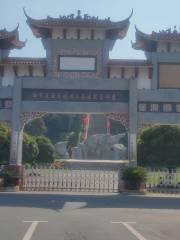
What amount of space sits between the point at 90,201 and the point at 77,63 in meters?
7.15

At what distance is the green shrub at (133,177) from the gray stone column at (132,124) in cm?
97

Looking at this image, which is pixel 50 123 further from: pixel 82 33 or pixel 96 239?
pixel 96 239

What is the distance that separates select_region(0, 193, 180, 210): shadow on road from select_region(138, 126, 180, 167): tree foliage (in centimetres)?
1416

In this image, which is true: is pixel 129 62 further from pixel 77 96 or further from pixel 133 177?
pixel 133 177

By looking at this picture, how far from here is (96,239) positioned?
8492 millimetres

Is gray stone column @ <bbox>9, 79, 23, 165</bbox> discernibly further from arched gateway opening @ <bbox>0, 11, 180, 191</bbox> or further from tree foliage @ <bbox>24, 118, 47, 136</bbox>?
tree foliage @ <bbox>24, 118, 47, 136</bbox>

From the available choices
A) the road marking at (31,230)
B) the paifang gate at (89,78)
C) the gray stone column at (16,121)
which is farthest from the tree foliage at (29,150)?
the road marking at (31,230)

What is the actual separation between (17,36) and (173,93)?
844 cm

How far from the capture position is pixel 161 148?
31.1 metres

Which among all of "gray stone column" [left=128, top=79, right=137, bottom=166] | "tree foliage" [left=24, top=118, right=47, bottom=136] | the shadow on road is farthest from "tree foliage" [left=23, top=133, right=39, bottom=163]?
"tree foliage" [left=24, top=118, right=47, bottom=136]

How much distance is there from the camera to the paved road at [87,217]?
905 cm

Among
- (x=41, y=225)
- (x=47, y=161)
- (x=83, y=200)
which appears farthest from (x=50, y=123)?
(x=41, y=225)

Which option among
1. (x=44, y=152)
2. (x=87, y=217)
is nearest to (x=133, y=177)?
A: (x=87, y=217)

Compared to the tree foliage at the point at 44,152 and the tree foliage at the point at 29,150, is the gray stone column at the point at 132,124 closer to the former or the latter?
the tree foliage at the point at 29,150
